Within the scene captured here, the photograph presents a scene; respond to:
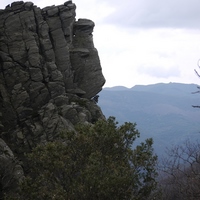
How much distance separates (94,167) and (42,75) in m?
27.8

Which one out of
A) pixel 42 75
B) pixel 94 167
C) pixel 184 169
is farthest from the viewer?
pixel 42 75

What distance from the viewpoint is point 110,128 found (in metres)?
27.2

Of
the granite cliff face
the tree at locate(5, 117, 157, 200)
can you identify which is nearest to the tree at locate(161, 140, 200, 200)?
the tree at locate(5, 117, 157, 200)

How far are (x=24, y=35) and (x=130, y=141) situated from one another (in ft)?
88.2

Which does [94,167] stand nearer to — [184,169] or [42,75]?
[184,169]

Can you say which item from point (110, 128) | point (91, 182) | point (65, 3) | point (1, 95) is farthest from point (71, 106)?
point (91, 182)

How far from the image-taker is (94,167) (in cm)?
2262

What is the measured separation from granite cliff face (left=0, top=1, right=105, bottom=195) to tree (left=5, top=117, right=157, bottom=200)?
16.1 metres

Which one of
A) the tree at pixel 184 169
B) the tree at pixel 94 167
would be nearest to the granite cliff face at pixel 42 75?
the tree at pixel 94 167

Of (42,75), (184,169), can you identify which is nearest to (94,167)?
(184,169)

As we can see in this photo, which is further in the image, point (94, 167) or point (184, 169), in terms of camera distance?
point (184, 169)

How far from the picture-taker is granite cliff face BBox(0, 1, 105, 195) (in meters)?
45.2

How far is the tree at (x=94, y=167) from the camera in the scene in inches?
898

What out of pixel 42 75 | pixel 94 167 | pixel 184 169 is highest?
pixel 42 75
